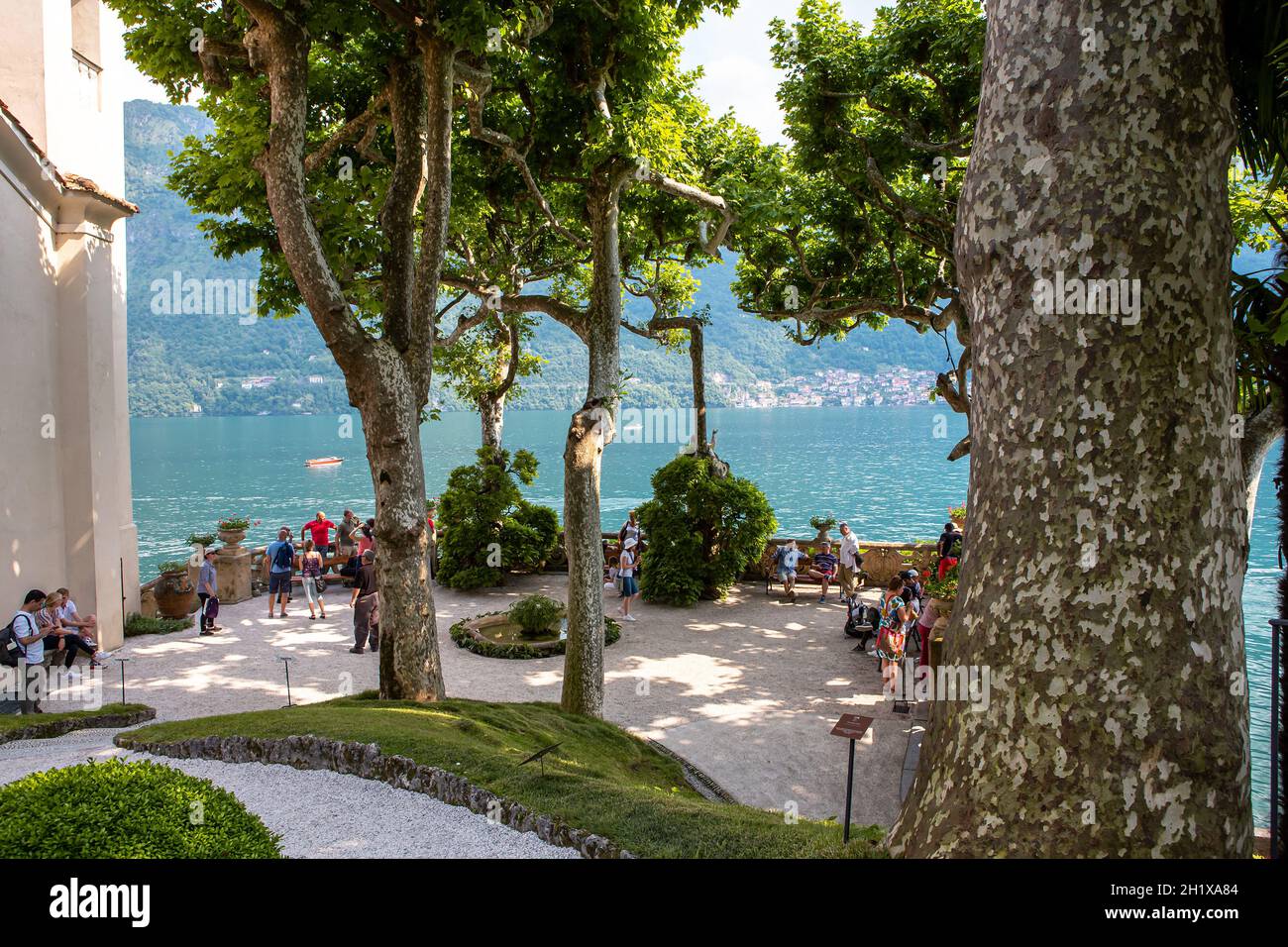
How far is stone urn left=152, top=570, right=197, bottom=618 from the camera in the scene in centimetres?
1675

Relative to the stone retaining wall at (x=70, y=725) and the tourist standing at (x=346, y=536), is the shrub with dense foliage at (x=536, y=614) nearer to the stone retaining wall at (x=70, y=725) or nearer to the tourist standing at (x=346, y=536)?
the tourist standing at (x=346, y=536)

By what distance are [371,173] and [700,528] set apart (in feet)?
35.0

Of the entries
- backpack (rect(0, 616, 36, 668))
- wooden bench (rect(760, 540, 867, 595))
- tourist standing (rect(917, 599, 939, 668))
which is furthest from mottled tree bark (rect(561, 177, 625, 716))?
wooden bench (rect(760, 540, 867, 595))

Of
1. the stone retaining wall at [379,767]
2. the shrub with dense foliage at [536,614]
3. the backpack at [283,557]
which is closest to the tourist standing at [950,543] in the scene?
the shrub with dense foliage at [536,614]

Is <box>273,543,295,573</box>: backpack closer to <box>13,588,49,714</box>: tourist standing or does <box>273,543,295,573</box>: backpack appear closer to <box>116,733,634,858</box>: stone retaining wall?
<box>13,588,49,714</box>: tourist standing

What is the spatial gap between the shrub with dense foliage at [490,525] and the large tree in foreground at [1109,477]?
668 inches

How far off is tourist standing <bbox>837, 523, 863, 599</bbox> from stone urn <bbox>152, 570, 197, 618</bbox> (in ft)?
43.5

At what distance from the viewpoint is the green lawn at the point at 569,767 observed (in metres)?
5.14

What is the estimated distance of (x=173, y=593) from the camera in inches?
660

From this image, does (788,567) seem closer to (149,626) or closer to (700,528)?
(700,528)

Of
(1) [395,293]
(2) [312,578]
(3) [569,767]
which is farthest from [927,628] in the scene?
(2) [312,578]

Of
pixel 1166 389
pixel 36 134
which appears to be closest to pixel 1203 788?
pixel 1166 389
